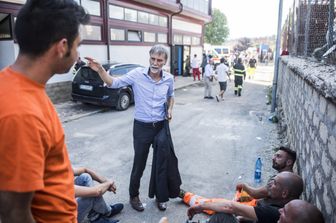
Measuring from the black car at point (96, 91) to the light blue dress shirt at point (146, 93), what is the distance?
619cm

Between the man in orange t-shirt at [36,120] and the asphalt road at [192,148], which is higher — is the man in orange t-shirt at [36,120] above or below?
above

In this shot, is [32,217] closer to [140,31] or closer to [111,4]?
[111,4]

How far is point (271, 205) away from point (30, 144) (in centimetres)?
218

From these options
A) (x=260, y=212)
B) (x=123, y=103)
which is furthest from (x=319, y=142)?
(x=123, y=103)

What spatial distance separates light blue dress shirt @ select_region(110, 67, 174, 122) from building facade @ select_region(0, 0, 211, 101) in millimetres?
5146

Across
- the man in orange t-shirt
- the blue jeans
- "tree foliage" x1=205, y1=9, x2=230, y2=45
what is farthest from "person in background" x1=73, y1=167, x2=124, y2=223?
"tree foliage" x1=205, y1=9, x2=230, y2=45

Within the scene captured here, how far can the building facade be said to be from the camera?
9.97 m

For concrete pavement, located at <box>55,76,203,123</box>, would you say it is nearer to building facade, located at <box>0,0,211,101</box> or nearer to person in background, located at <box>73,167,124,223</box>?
building facade, located at <box>0,0,211,101</box>

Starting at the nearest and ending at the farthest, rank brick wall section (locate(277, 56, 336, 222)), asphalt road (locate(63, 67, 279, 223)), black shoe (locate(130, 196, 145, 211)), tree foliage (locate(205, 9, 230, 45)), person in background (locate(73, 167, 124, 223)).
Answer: brick wall section (locate(277, 56, 336, 222))
person in background (locate(73, 167, 124, 223))
black shoe (locate(130, 196, 145, 211))
asphalt road (locate(63, 67, 279, 223))
tree foliage (locate(205, 9, 230, 45))

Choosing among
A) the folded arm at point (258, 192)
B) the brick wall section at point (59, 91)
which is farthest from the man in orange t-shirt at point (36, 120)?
the brick wall section at point (59, 91)

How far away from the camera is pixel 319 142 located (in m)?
2.75

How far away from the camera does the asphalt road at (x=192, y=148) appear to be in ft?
14.8

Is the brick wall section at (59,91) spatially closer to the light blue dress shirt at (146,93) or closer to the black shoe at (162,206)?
the light blue dress shirt at (146,93)

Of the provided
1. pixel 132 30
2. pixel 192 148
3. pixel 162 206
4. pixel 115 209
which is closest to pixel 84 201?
pixel 115 209
